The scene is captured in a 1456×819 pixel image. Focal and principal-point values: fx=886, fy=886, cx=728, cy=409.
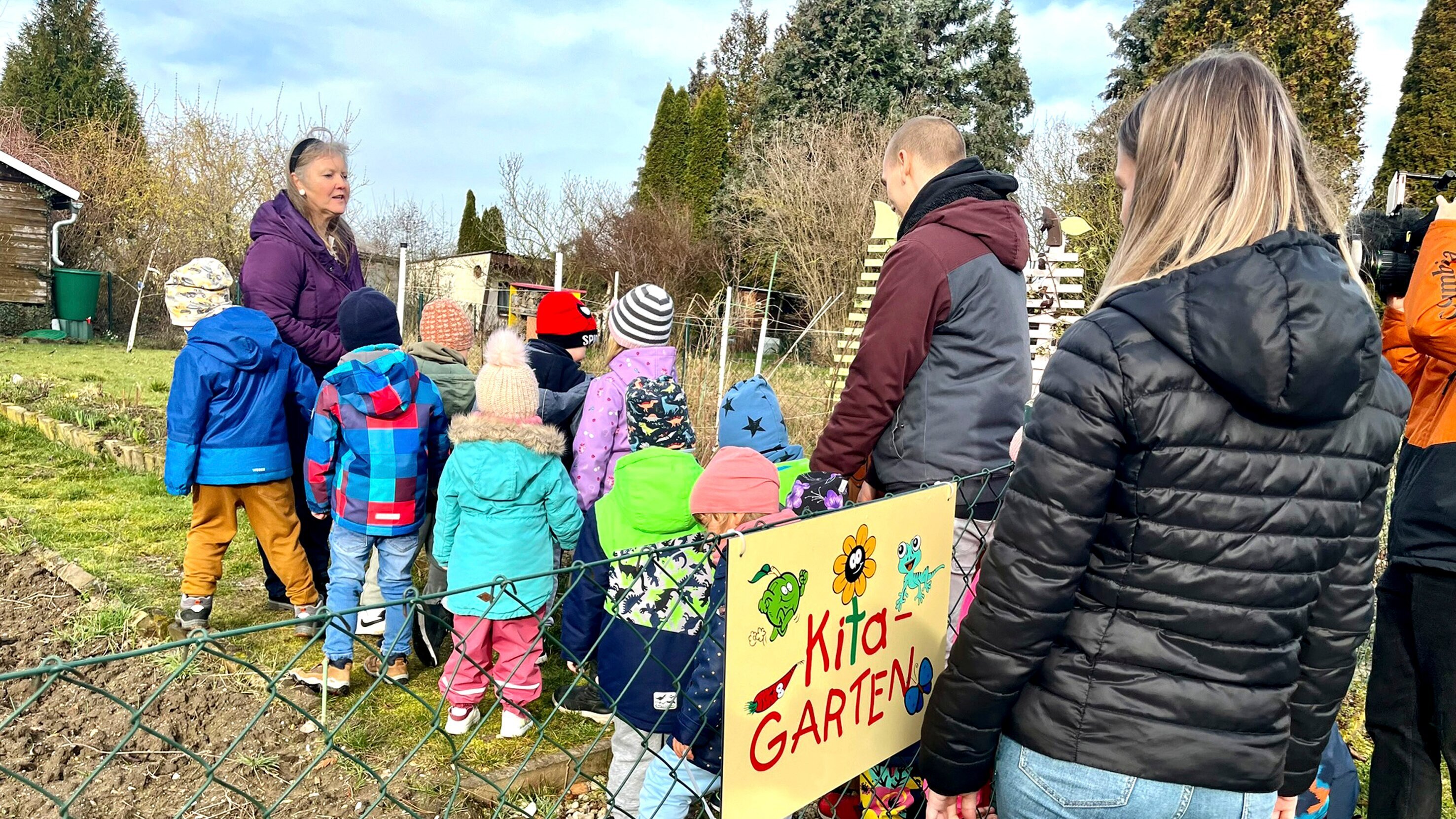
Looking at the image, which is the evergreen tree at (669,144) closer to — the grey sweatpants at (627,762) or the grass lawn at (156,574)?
the grass lawn at (156,574)

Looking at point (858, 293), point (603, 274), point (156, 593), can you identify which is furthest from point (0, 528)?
point (603, 274)

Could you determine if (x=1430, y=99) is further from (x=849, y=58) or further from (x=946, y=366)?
(x=946, y=366)

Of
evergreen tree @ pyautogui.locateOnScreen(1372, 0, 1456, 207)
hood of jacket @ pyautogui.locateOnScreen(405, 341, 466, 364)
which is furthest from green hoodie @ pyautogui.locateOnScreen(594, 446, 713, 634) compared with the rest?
evergreen tree @ pyautogui.locateOnScreen(1372, 0, 1456, 207)

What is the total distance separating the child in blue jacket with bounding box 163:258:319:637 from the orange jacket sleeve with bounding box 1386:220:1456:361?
3998 millimetres

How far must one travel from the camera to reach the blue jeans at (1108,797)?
137 centimetres

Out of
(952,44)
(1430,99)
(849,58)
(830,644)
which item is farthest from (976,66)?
(830,644)

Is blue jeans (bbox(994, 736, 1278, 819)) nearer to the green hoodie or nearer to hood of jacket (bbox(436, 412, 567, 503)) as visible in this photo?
the green hoodie

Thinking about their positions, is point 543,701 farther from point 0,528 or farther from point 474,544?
point 0,528

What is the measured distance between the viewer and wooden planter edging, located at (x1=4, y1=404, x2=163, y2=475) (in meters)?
6.89

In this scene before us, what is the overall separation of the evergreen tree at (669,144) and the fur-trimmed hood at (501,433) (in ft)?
75.9

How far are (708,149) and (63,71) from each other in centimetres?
1881

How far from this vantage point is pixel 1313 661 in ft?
A: 4.85

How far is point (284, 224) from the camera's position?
3828 millimetres

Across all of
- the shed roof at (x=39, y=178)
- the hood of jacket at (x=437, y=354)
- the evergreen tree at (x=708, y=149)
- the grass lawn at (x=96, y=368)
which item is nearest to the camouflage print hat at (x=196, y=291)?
the hood of jacket at (x=437, y=354)
